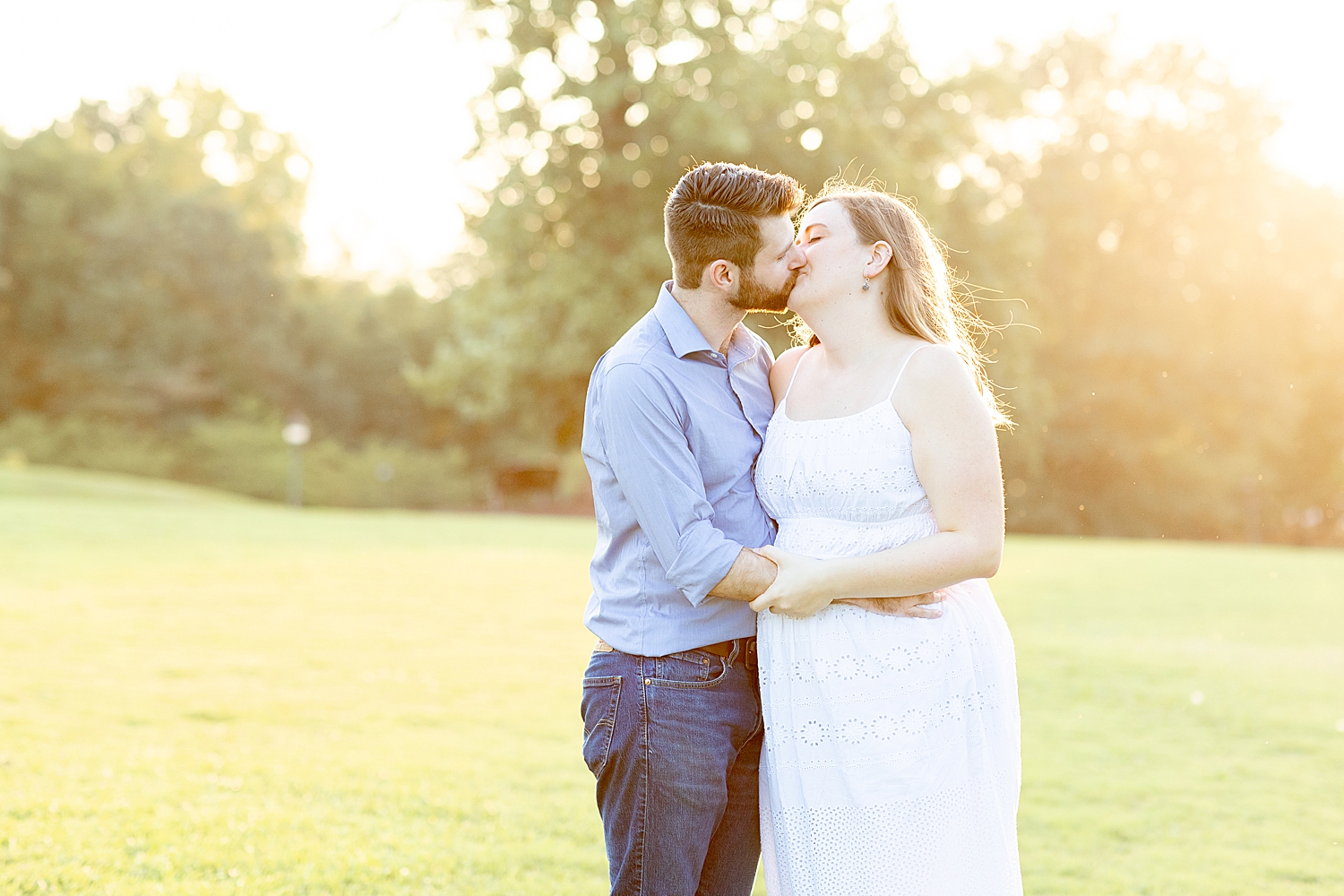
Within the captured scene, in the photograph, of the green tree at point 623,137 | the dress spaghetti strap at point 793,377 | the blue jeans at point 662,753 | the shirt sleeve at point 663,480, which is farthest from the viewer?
the green tree at point 623,137

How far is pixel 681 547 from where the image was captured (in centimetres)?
269

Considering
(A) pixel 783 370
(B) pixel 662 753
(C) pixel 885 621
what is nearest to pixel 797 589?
(C) pixel 885 621

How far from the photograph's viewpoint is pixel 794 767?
9.41 feet

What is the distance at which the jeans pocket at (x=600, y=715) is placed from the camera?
9.32ft

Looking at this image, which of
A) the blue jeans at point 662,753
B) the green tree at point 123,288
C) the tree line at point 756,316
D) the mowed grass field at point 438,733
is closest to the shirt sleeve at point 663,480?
the blue jeans at point 662,753

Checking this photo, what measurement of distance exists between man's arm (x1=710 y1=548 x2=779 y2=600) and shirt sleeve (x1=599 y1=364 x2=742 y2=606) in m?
0.03

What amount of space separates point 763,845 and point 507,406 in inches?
1137

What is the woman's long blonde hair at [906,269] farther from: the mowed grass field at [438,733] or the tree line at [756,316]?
the tree line at [756,316]

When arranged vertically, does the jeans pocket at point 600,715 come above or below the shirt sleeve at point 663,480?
below

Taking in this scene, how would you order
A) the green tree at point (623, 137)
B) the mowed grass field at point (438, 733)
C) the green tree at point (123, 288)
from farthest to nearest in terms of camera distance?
1. the green tree at point (123, 288)
2. the green tree at point (623, 137)
3. the mowed grass field at point (438, 733)

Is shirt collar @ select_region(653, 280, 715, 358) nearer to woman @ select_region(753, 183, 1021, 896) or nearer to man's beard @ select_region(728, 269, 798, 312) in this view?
man's beard @ select_region(728, 269, 798, 312)

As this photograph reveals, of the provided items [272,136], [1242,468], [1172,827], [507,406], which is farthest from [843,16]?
[272,136]

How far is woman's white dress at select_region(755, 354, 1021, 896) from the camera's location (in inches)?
111

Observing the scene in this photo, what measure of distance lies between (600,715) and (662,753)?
18cm
